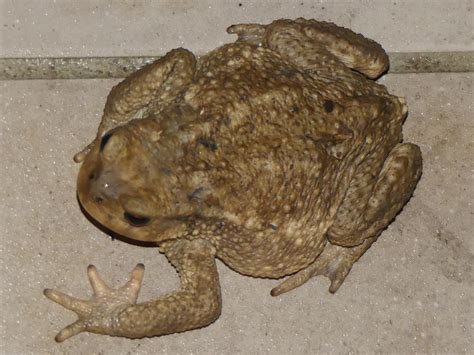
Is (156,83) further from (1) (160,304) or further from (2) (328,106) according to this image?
(1) (160,304)

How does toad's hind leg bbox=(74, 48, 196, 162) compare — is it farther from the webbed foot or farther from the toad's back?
the webbed foot

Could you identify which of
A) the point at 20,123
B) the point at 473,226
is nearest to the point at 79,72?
the point at 20,123

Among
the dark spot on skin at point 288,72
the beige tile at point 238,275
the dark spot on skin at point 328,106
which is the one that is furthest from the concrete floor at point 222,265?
the dark spot on skin at point 328,106

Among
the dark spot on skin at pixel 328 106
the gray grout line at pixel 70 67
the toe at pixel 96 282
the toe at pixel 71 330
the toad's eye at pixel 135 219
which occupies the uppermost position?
the dark spot on skin at pixel 328 106

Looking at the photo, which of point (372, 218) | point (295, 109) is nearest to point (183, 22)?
point (295, 109)

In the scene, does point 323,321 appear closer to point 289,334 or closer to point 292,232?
point 289,334

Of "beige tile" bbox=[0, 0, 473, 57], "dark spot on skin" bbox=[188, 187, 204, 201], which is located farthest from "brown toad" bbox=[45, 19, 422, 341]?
"beige tile" bbox=[0, 0, 473, 57]

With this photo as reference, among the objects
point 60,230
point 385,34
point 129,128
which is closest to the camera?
point 129,128

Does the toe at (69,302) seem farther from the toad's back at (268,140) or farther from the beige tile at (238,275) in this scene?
the toad's back at (268,140)
